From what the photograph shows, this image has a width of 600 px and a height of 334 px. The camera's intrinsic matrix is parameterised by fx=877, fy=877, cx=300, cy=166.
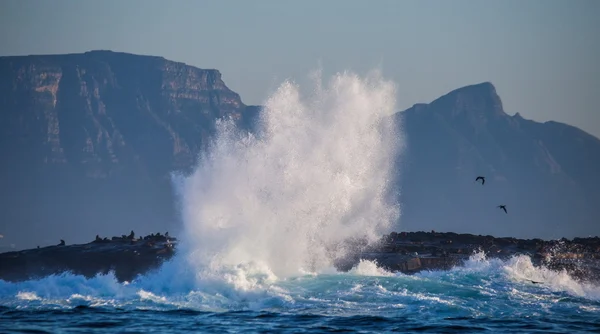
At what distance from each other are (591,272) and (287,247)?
18.3 metres

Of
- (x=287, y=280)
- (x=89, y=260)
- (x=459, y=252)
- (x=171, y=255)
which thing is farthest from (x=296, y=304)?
(x=459, y=252)

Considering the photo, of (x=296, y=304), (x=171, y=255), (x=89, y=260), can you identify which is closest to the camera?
(x=296, y=304)

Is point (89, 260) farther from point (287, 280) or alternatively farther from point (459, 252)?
point (459, 252)

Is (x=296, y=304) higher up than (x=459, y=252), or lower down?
lower down

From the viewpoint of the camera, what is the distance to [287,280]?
3781cm

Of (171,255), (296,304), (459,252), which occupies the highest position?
(171,255)

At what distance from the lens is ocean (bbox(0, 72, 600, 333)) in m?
29.3

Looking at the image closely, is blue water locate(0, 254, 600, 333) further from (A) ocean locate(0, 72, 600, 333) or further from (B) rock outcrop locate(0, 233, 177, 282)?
(B) rock outcrop locate(0, 233, 177, 282)

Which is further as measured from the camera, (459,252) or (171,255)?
(459,252)

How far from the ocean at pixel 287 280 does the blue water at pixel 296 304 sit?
7cm

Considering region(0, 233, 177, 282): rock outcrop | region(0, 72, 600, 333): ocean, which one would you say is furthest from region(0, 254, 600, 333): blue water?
region(0, 233, 177, 282): rock outcrop

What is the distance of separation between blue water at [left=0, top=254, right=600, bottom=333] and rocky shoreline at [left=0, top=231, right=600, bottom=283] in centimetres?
588

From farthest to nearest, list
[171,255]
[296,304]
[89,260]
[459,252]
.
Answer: [459,252]
[89,260]
[171,255]
[296,304]

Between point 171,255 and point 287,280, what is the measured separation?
1148 cm
